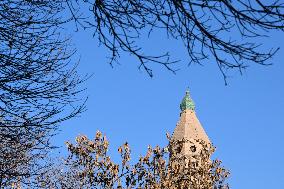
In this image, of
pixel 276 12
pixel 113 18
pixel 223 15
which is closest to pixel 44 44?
pixel 113 18

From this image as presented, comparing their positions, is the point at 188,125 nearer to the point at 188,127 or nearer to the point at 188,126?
the point at 188,126

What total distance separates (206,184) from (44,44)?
7.66m

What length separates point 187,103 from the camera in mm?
52312

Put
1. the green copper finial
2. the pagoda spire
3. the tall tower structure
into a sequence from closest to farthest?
the tall tower structure
the pagoda spire
the green copper finial

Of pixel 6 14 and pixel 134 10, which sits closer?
pixel 134 10

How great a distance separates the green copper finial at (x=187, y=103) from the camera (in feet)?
170

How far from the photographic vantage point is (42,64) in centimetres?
729

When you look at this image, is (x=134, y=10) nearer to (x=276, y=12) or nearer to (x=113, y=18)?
(x=113, y=18)

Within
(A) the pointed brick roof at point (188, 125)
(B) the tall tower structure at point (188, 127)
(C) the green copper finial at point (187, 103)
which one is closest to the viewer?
(B) the tall tower structure at point (188, 127)

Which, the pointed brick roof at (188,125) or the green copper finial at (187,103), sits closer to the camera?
the pointed brick roof at (188,125)

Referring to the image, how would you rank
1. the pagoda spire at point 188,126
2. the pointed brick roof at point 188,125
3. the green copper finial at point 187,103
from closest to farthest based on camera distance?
the pagoda spire at point 188,126 → the pointed brick roof at point 188,125 → the green copper finial at point 187,103

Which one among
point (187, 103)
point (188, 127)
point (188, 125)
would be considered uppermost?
point (187, 103)

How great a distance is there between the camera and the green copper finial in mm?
51775

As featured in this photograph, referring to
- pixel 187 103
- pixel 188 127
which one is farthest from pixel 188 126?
pixel 187 103
